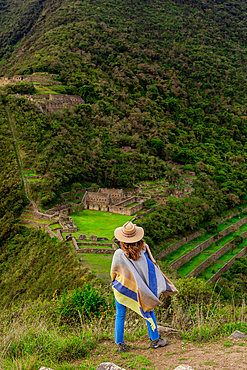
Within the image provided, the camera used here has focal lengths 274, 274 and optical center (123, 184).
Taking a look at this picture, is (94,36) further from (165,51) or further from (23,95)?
(23,95)

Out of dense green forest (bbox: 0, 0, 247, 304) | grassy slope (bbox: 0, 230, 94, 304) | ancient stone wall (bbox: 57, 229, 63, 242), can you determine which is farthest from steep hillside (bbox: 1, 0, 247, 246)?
ancient stone wall (bbox: 57, 229, 63, 242)

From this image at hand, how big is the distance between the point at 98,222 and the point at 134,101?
1843 inches

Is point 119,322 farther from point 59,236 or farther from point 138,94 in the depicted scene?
point 138,94

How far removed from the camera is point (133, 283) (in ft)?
16.5

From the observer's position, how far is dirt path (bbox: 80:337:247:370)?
173 inches

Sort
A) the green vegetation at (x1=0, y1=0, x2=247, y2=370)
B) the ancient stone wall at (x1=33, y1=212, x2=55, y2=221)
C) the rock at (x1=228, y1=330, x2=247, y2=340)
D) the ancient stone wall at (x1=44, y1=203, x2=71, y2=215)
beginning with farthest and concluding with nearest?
the ancient stone wall at (x1=44, y1=203, x2=71, y2=215) < the ancient stone wall at (x1=33, y1=212, x2=55, y2=221) < the green vegetation at (x1=0, y1=0, x2=247, y2=370) < the rock at (x1=228, y1=330, x2=247, y2=340)

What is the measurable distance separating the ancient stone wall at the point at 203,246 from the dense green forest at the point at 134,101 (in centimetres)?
250

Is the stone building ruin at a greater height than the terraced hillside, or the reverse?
the stone building ruin

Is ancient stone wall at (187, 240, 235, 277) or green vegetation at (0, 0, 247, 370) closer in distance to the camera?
green vegetation at (0, 0, 247, 370)

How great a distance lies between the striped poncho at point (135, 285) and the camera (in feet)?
16.4

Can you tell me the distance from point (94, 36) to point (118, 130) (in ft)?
145

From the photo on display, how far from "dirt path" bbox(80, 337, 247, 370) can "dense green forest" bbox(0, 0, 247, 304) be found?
21.9 meters

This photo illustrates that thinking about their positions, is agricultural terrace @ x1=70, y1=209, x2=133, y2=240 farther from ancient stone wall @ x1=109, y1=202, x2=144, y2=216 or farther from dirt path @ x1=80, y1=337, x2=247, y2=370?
dirt path @ x1=80, y1=337, x2=247, y2=370

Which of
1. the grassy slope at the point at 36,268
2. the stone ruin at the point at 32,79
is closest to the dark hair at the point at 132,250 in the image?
the grassy slope at the point at 36,268
